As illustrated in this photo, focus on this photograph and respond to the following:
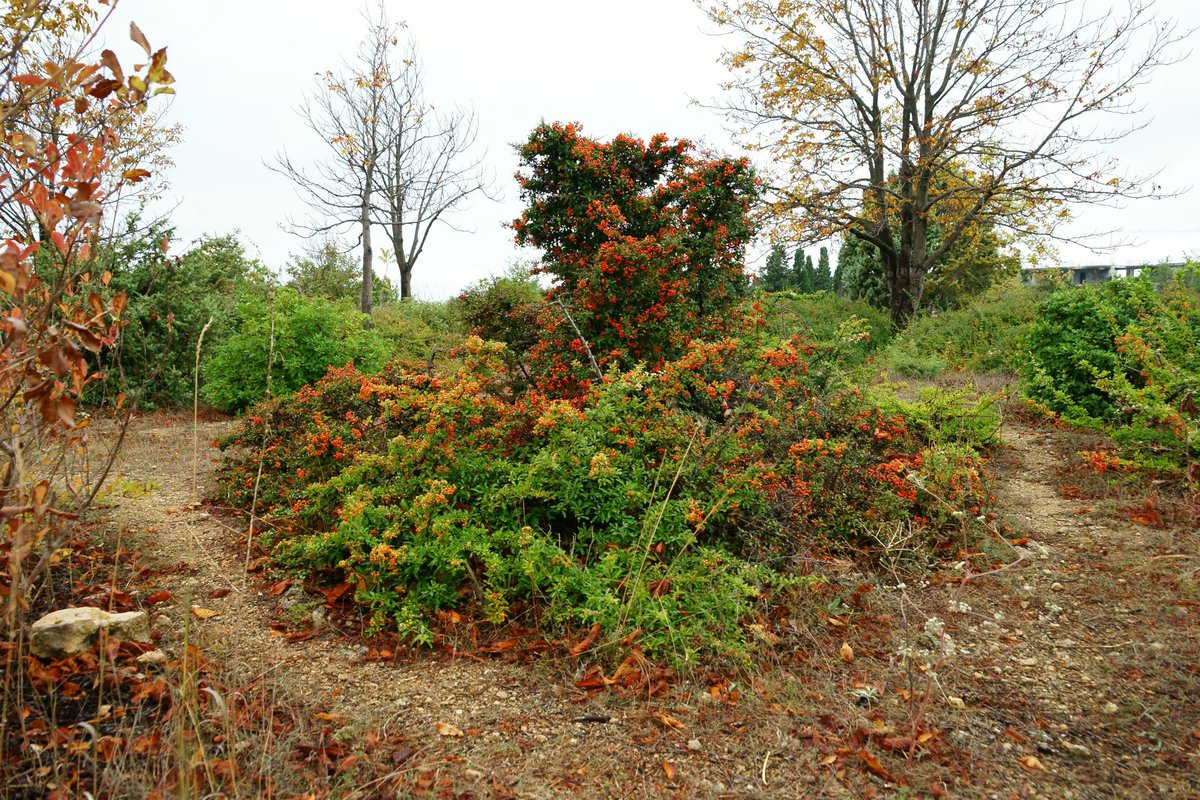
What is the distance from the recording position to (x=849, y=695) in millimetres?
2629

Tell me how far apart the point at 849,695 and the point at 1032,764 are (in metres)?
0.60

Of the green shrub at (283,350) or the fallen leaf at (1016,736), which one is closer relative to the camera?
the fallen leaf at (1016,736)

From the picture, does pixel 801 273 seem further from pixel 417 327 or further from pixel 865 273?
pixel 417 327

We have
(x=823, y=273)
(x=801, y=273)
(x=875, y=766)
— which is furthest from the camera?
(x=823, y=273)

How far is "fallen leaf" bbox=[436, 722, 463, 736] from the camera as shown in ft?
7.84

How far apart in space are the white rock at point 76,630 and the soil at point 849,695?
0.62 feet

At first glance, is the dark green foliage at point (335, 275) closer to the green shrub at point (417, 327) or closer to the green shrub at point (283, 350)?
the green shrub at point (417, 327)

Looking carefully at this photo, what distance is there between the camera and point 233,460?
17.2ft

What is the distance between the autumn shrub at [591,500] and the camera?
10.0 ft

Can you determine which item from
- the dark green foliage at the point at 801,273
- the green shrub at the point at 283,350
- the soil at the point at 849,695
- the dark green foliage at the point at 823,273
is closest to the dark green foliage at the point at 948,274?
the dark green foliage at the point at 801,273

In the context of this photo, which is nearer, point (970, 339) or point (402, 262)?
point (970, 339)

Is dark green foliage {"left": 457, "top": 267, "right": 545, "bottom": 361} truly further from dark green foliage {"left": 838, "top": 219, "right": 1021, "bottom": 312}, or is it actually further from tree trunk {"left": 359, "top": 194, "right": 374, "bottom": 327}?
dark green foliage {"left": 838, "top": 219, "right": 1021, "bottom": 312}

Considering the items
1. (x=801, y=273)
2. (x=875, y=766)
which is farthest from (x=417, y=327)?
(x=801, y=273)

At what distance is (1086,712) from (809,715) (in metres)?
0.98
